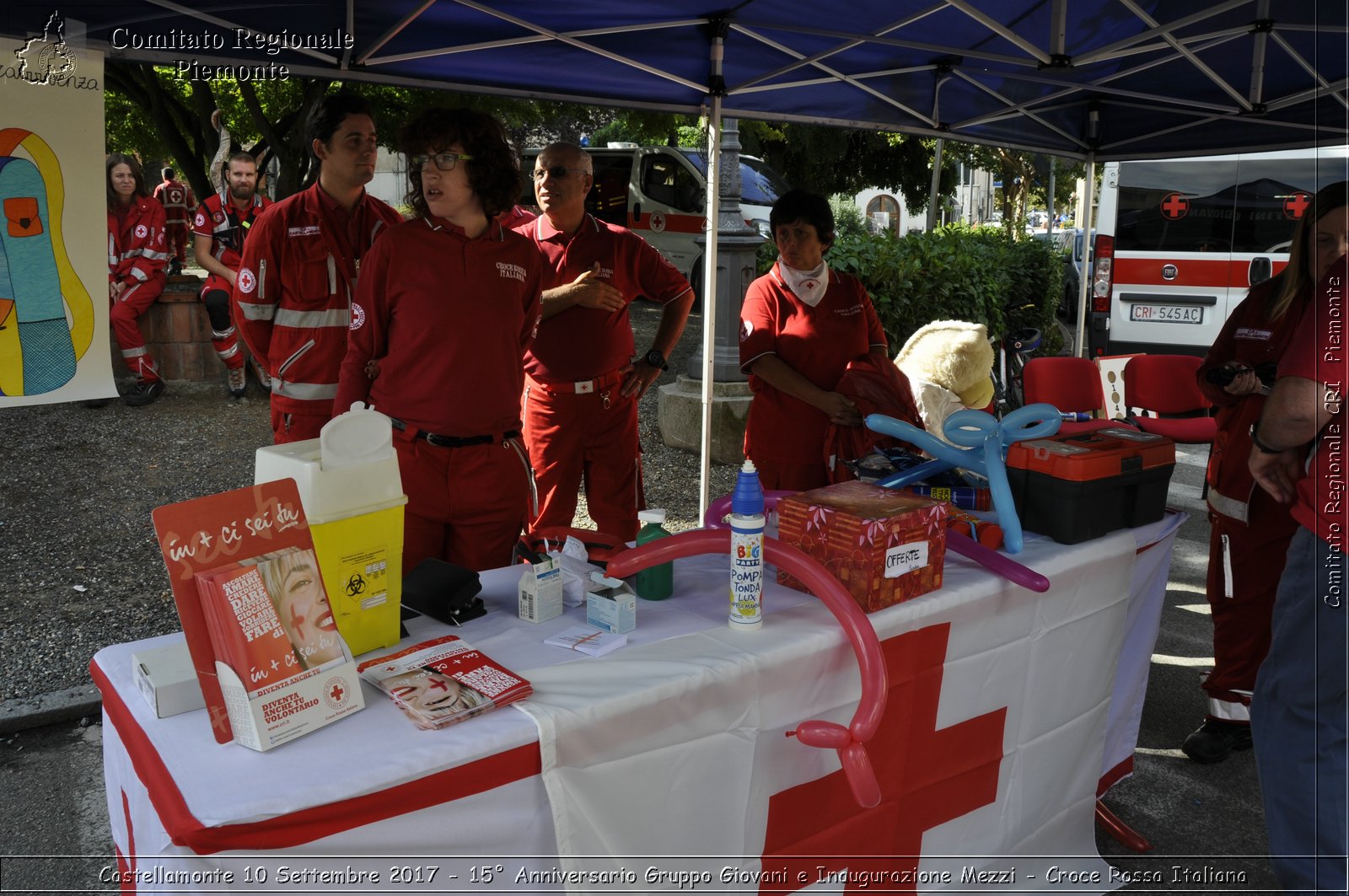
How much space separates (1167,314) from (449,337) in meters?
6.72

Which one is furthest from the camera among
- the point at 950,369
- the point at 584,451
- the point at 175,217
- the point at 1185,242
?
the point at 175,217

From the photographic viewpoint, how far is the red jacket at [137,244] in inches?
283

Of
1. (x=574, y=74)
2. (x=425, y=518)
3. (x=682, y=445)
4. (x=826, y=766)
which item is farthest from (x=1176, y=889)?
(x=682, y=445)

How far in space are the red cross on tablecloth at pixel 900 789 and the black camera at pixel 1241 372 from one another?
4.96ft

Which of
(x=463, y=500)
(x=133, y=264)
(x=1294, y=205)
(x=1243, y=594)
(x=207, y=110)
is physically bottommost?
(x=1243, y=594)

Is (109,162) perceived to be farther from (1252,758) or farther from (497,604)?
(1252,758)

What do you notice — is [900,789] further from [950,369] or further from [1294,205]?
[1294,205]

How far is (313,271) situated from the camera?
2.94 metres

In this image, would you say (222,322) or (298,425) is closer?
(298,425)

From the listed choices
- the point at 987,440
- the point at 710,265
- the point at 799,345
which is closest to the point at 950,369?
the point at 799,345

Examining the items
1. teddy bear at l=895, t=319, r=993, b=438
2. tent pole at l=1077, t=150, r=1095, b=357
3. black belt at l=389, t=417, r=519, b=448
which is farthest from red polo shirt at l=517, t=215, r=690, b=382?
tent pole at l=1077, t=150, r=1095, b=357

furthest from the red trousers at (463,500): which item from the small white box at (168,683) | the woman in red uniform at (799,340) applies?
the woman in red uniform at (799,340)

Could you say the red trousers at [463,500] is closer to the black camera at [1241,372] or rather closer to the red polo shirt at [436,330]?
the red polo shirt at [436,330]

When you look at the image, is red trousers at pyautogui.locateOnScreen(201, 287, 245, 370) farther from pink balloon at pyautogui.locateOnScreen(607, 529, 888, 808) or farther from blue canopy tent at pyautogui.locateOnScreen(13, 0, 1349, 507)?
pink balloon at pyautogui.locateOnScreen(607, 529, 888, 808)
